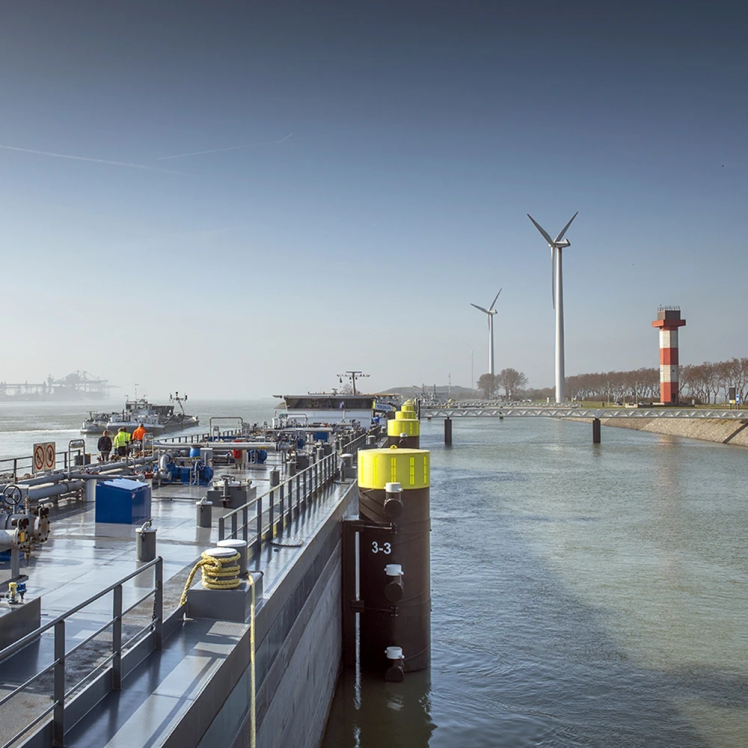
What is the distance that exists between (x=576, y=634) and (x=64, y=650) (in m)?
14.6

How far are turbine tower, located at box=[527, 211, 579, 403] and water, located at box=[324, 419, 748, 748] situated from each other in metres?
77.5

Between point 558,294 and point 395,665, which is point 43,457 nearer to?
point 395,665

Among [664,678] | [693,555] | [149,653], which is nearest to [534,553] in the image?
[693,555]

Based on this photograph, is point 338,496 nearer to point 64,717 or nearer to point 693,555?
point 64,717

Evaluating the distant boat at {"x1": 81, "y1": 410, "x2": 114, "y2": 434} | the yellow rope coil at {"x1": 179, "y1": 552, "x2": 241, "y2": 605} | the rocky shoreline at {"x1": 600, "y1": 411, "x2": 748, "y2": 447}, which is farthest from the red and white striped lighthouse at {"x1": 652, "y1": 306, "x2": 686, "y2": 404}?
the yellow rope coil at {"x1": 179, "y1": 552, "x2": 241, "y2": 605}

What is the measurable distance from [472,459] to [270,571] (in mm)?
57781

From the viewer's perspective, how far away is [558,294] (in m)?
116

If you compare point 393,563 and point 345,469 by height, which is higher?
point 345,469

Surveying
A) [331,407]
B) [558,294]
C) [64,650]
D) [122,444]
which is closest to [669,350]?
[558,294]

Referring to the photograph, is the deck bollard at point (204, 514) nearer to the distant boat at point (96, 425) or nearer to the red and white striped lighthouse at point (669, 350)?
the distant boat at point (96, 425)

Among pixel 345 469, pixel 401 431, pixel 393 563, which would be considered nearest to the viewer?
pixel 393 563

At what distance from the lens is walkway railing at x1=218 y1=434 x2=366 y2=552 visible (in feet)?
34.9

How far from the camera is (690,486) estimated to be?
4562cm

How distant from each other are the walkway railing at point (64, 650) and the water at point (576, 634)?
6.42 m
